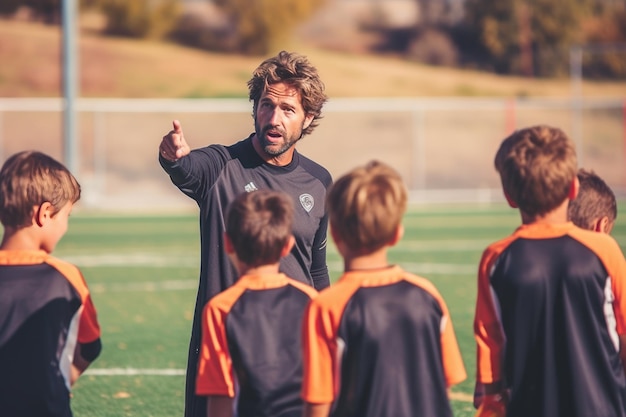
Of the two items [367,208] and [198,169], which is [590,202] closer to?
[367,208]

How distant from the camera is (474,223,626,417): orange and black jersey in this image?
12.3 feet

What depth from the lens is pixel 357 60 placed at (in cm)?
5338

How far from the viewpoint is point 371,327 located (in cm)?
350

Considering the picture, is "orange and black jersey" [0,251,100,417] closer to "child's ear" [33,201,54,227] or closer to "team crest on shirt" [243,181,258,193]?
"child's ear" [33,201,54,227]

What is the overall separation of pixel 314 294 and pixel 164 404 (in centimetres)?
318

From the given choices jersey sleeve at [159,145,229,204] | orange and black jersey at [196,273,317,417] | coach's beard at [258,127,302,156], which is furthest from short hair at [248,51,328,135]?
orange and black jersey at [196,273,317,417]

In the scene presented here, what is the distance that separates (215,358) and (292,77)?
70.2 inches

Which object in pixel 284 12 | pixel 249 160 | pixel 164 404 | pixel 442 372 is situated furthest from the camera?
pixel 284 12

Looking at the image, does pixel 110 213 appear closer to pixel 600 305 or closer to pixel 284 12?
pixel 600 305

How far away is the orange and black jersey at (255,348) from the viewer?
3.69 meters

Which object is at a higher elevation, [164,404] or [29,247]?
[29,247]

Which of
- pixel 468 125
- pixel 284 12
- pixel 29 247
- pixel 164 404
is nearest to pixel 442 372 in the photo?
pixel 29 247

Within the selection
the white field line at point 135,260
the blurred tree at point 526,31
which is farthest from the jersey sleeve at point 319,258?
the blurred tree at point 526,31

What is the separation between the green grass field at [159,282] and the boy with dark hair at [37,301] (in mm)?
2763
